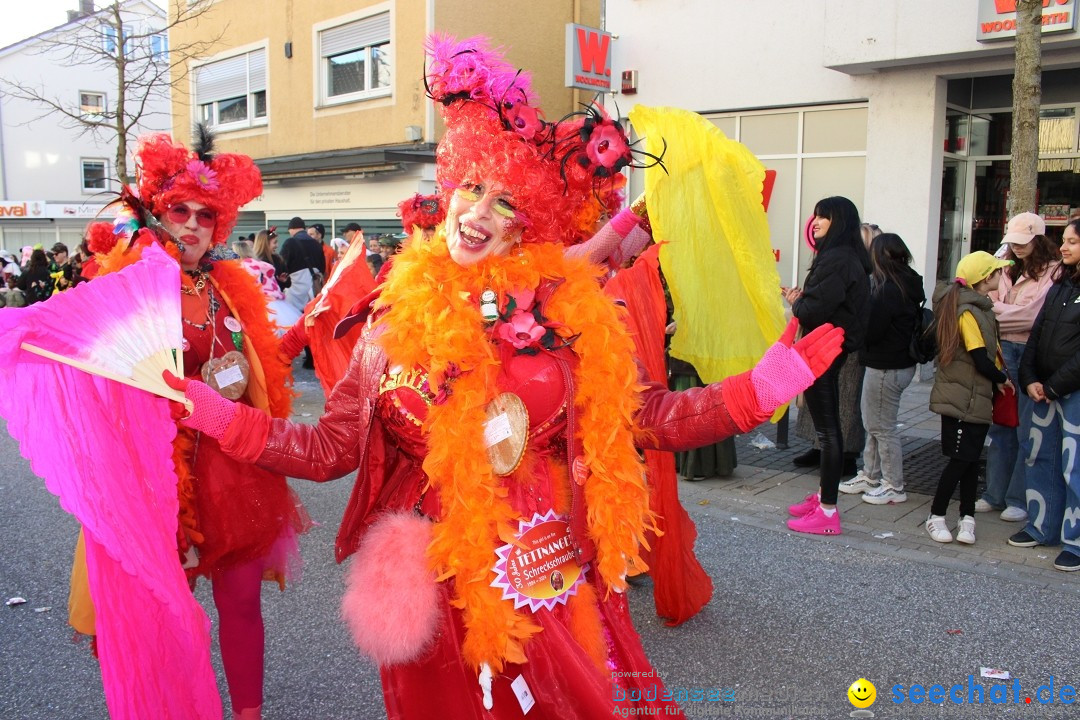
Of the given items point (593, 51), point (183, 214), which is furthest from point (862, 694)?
point (593, 51)

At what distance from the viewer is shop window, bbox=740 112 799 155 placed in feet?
35.0

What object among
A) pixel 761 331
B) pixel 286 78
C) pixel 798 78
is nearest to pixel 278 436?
pixel 761 331

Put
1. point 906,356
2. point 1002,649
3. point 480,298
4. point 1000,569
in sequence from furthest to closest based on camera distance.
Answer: point 906,356 → point 1000,569 → point 1002,649 → point 480,298

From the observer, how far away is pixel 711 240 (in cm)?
361

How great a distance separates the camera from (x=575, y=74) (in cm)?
1130

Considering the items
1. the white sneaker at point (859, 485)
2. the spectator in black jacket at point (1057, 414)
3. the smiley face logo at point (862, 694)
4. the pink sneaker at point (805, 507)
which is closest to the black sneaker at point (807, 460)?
the white sneaker at point (859, 485)

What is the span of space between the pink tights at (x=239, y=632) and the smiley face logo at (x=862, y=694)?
2.18m

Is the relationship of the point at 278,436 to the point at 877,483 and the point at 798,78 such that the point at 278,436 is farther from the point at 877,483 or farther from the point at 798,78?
the point at 798,78

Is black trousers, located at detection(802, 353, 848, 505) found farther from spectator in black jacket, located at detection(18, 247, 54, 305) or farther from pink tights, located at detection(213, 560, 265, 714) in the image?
spectator in black jacket, located at detection(18, 247, 54, 305)

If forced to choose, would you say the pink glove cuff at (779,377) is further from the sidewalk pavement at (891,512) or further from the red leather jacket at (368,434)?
the sidewalk pavement at (891,512)

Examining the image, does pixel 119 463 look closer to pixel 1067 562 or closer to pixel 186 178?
pixel 186 178

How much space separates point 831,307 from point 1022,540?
168 cm

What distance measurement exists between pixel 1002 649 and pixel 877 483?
7.60ft

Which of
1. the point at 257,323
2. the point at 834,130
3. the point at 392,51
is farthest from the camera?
the point at 392,51
